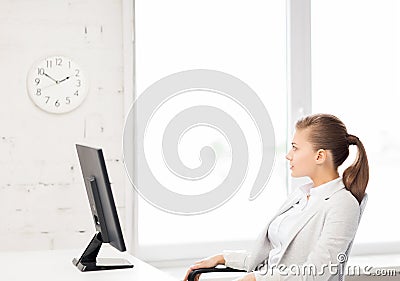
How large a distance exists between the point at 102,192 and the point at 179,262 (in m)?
1.34

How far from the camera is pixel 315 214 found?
8.83ft

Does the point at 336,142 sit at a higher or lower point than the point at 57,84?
lower

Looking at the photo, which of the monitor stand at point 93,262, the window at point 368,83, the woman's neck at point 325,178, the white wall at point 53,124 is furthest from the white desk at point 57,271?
the window at point 368,83

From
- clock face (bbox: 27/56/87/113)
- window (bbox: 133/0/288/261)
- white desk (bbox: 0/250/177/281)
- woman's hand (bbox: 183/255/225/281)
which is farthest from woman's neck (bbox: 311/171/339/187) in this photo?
clock face (bbox: 27/56/87/113)

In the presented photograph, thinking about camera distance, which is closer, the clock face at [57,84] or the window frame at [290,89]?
the clock face at [57,84]

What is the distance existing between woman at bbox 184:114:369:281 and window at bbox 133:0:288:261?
3.43 feet

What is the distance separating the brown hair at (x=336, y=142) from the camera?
2.73 metres

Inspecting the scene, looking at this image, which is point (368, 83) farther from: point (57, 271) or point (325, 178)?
point (57, 271)

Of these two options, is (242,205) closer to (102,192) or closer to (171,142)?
(171,142)

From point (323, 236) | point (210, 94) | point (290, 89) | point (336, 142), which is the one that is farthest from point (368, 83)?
point (323, 236)

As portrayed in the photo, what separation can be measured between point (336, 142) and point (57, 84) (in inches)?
63.6

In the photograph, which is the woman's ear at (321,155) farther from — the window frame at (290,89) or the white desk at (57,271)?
the window frame at (290,89)

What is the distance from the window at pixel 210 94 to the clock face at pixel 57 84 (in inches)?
13.1

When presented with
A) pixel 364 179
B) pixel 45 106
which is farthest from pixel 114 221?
pixel 45 106
